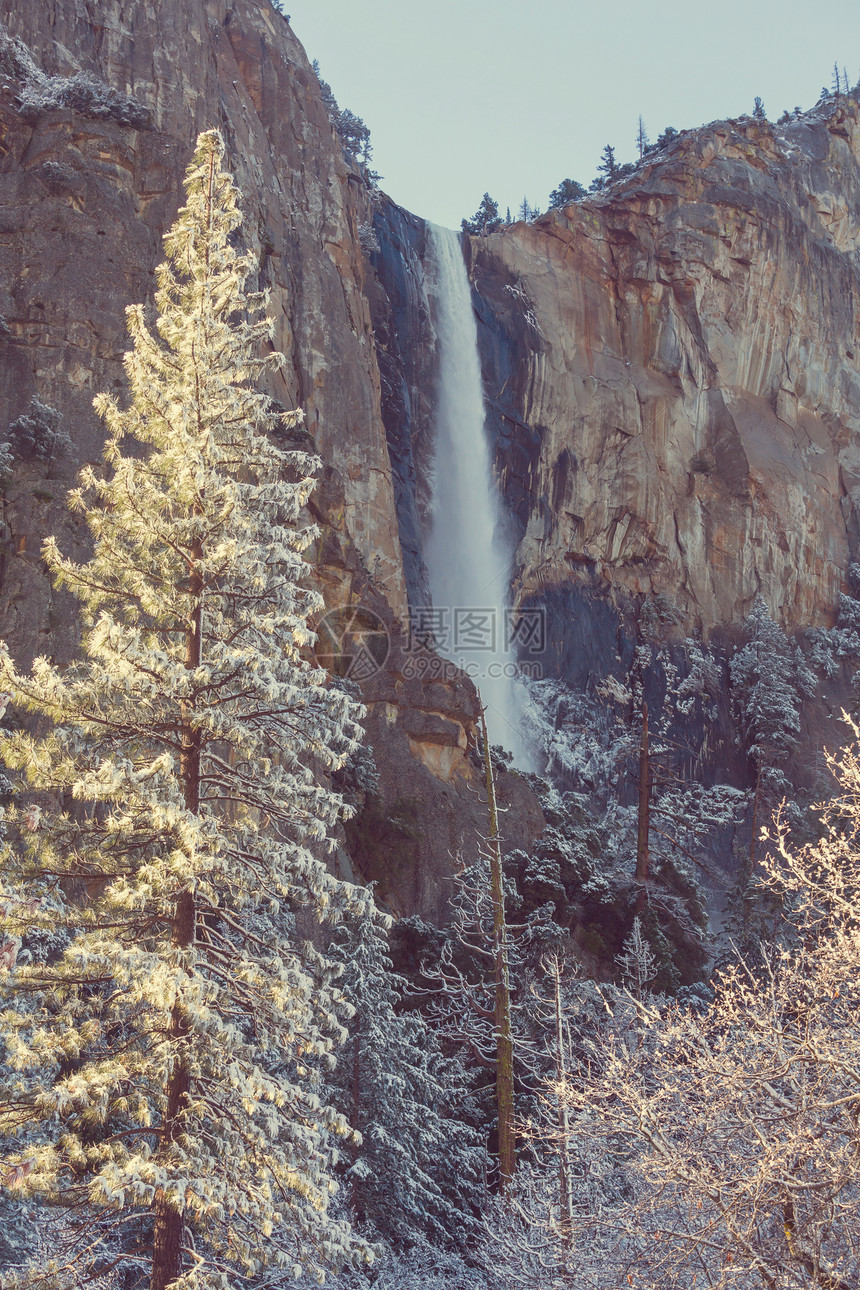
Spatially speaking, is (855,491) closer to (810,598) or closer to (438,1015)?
(810,598)

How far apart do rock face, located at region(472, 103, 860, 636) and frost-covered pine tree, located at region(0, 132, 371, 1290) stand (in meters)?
30.5

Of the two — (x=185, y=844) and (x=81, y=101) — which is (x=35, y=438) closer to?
(x=81, y=101)

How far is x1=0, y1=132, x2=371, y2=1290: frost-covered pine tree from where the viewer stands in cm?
819

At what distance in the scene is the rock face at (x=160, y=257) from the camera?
20703 mm

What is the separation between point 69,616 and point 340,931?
7.55m

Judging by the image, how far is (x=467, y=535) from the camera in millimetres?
39875

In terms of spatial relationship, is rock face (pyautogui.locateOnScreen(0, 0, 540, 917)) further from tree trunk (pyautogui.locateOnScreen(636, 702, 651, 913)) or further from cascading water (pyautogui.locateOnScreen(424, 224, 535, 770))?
cascading water (pyautogui.locateOnScreen(424, 224, 535, 770))

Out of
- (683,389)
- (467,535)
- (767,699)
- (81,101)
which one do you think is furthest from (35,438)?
(683,389)

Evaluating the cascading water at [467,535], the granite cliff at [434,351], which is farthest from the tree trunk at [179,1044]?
the cascading water at [467,535]

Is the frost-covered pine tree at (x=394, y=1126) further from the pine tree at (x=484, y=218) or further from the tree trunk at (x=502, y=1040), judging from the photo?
the pine tree at (x=484, y=218)

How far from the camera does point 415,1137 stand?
14.8 metres

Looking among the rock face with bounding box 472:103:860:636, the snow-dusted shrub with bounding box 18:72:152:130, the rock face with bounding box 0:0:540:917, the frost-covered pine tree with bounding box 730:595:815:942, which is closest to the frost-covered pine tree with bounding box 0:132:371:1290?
the rock face with bounding box 0:0:540:917

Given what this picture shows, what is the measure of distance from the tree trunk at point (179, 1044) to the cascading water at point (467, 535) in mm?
25956

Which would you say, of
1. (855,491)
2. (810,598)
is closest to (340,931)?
(810,598)
